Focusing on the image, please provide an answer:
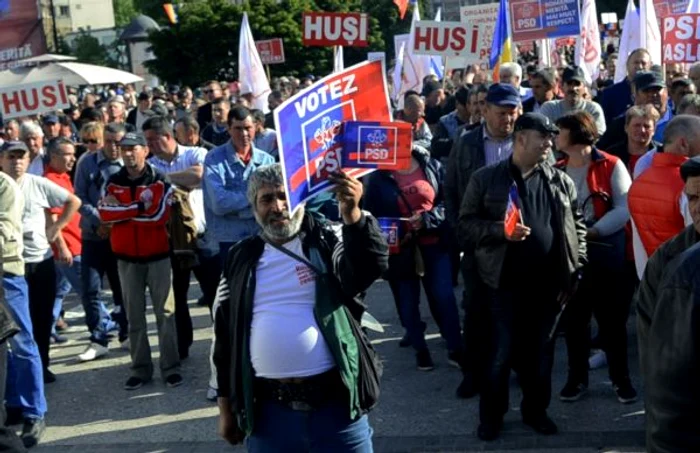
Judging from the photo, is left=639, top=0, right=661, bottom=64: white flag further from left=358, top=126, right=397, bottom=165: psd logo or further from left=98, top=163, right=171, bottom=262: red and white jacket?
left=358, top=126, right=397, bottom=165: psd logo

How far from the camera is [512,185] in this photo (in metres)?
5.90

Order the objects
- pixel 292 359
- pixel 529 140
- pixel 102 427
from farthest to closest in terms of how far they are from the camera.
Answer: pixel 102 427 → pixel 529 140 → pixel 292 359

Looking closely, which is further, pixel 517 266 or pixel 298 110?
pixel 517 266

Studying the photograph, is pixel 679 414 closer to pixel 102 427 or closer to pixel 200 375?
pixel 102 427

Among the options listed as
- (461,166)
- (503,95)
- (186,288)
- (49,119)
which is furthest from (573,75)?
(49,119)

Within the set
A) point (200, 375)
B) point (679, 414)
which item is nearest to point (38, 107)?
point (200, 375)

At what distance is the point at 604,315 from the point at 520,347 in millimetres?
870

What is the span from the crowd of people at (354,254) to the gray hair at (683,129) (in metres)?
0.01

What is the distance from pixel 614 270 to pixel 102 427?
3.49m

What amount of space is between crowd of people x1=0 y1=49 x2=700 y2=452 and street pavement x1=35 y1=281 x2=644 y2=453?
147mm

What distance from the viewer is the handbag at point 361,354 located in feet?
13.7

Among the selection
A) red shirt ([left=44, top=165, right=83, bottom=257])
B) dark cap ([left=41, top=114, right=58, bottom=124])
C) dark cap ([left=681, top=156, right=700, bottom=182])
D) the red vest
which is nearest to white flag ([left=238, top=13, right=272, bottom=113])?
dark cap ([left=41, top=114, right=58, bottom=124])

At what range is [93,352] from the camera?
8844mm

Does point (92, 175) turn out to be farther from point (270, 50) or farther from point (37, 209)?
point (270, 50)
